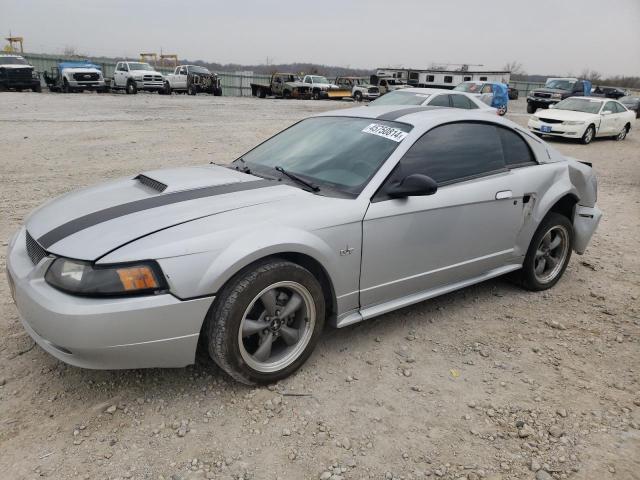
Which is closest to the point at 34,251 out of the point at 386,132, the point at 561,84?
the point at 386,132

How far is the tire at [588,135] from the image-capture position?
15.4 metres

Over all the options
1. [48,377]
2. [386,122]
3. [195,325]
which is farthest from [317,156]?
[48,377]

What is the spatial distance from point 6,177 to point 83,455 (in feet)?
22.3

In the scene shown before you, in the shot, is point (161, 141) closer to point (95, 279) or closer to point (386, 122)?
point (386, 122)

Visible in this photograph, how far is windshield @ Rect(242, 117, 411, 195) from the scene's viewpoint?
3.25 metres

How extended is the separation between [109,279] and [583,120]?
16047 mm

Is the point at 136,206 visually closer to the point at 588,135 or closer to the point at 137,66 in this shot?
the point at 588,135

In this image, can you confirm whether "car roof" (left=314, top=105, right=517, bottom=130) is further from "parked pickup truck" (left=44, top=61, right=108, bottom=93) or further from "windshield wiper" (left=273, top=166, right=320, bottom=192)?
"parked pickup truck" (left=44, top=61, right=108, bottom=93)

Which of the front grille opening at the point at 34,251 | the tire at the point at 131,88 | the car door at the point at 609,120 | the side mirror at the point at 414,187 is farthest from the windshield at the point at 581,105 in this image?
the tire at the point at 131,88

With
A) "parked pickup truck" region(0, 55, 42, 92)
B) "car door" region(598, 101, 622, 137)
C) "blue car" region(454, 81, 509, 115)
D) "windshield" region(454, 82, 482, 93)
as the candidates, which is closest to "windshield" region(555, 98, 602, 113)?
"car door" region(598, 101, 622, 137)

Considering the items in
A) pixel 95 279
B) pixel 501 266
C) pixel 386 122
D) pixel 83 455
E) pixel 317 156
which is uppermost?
pixel 386 122

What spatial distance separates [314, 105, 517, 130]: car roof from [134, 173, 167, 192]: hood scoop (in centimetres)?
151

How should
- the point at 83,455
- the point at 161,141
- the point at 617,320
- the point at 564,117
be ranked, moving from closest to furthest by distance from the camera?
1. the point at 83,455
2. the point at 617,320
3. the point at 161,141
4. the point at 564,117

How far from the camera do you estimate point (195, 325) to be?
8.24 ft
